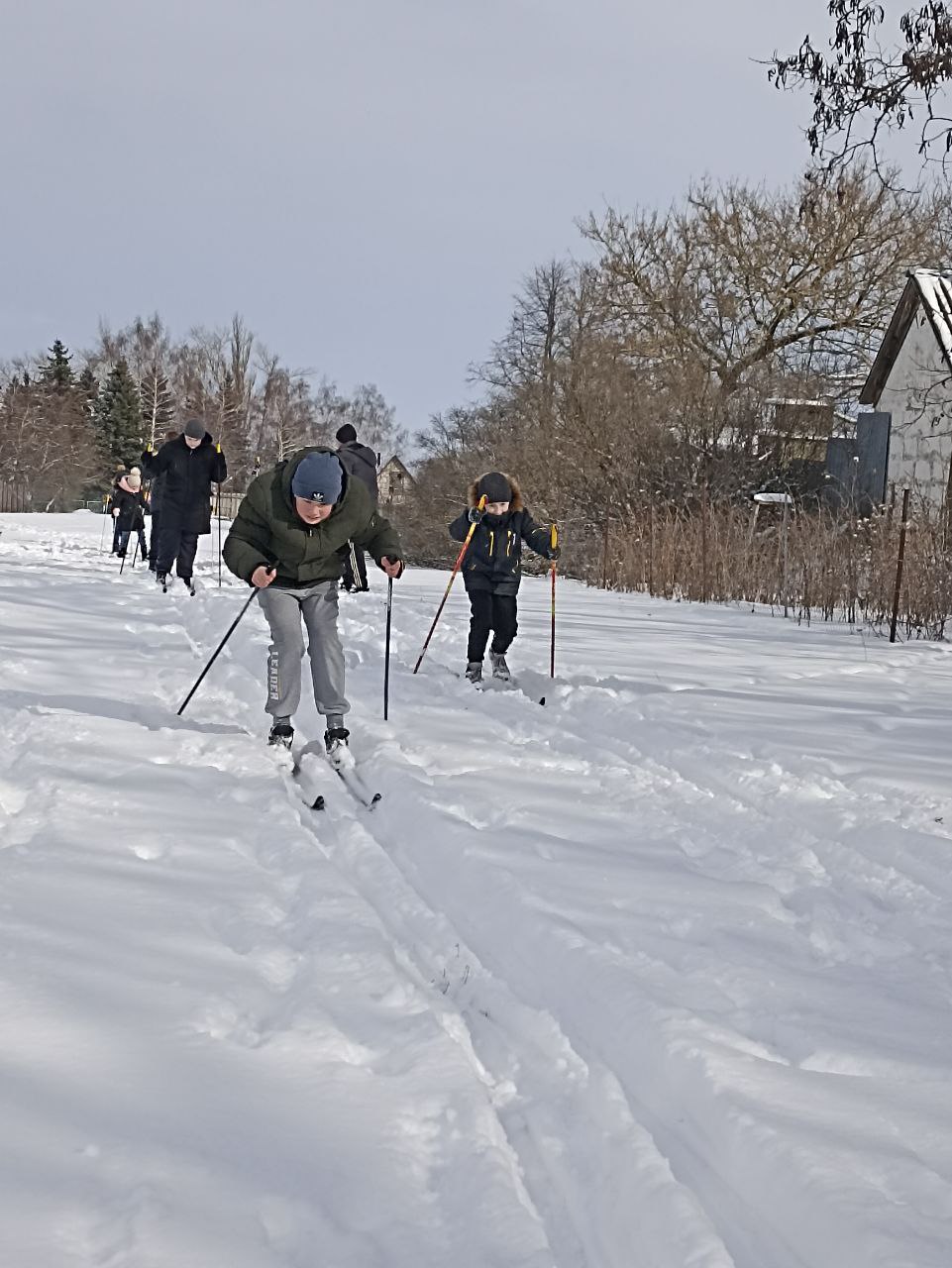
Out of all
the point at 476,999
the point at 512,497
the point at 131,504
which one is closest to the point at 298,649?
the point at 512,497

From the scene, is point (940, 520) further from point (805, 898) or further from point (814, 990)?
point (814, 990)

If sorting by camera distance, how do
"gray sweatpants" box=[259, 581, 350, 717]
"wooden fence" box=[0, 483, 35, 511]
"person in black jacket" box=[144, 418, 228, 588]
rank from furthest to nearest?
1. "wooden fence" box=[0, 483, 35, 511]
2. "person in black jacket" box=[144, 418, 228, 588]
3. "gray sweatpants" box=[259, 581, 350, 717]

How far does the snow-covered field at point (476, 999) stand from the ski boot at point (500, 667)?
6.19ft

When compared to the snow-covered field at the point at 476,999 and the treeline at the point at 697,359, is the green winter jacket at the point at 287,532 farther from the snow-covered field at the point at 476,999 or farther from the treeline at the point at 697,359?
the treeline at the point at 697,359

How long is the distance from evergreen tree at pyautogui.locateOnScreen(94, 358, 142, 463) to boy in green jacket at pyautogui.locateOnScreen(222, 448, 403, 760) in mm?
61423

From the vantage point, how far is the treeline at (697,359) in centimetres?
2556

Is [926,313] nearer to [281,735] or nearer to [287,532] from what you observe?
[287,532]

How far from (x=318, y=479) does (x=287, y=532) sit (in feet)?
1.22

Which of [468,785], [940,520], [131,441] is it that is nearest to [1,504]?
[131,441]

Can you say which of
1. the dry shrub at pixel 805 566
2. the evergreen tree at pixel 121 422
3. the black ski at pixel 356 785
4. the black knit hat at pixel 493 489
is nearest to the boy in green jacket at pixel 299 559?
the black ski at pixel 356 785

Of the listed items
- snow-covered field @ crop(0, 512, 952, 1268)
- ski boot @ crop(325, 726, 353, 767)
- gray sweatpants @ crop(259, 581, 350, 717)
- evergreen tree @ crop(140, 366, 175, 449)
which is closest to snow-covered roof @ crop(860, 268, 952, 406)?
snow-covered field @ crop(0, 512, 952, 1268)

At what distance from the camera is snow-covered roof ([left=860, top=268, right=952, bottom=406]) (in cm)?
2380

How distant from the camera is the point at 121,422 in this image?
64.0 m

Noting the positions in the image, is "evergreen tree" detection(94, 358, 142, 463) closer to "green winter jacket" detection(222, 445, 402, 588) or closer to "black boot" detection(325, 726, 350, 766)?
"green winter jacket" detection(222, 445, 402, 588)
